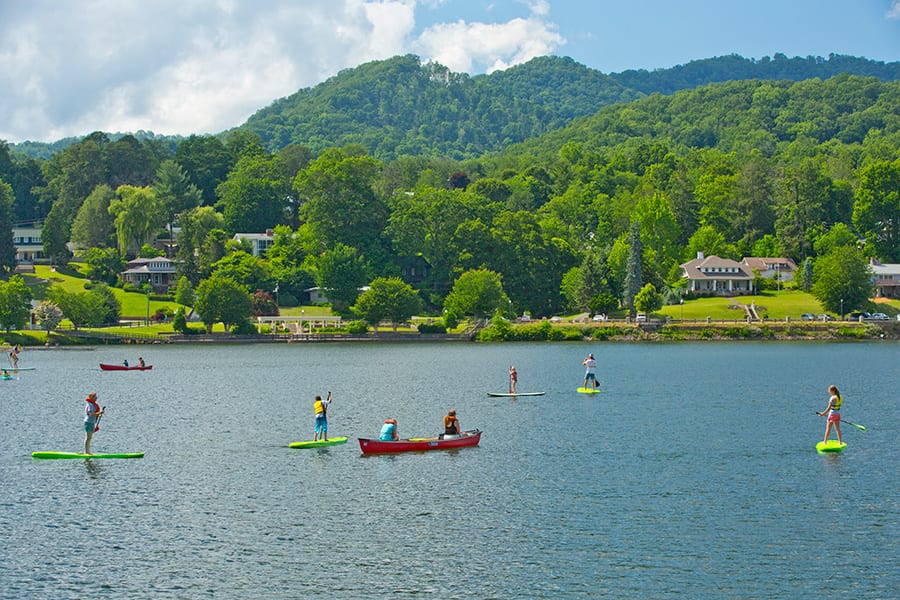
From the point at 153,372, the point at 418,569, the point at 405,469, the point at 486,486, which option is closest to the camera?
the point at 418,569

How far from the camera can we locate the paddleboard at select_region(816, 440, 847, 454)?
5078cm

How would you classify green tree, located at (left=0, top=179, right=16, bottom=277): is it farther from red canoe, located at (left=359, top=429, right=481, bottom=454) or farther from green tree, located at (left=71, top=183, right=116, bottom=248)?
red canoe, located at (left=359, top=429, right=481, bottom=454)

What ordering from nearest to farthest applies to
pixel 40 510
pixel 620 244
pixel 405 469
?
pixel 40 510 < pixel 405 469 < pixel 620 244

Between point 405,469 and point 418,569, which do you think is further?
point 405,469

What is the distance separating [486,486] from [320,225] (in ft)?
438

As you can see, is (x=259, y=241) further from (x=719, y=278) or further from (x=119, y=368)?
(x=119, y=368)

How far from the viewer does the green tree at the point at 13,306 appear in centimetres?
14000

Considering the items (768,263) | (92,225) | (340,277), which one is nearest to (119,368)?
(340,277)

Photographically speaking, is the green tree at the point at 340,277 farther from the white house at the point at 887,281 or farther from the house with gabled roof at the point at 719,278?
the white house at the point at 887,281

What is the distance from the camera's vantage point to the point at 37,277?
17438cm

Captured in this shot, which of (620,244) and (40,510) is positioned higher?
(620,244)

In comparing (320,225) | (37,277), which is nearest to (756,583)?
(320,225)

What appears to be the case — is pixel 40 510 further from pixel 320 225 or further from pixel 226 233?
pixel 226 233

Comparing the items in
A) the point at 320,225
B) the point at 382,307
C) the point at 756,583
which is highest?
the point at 320,225
